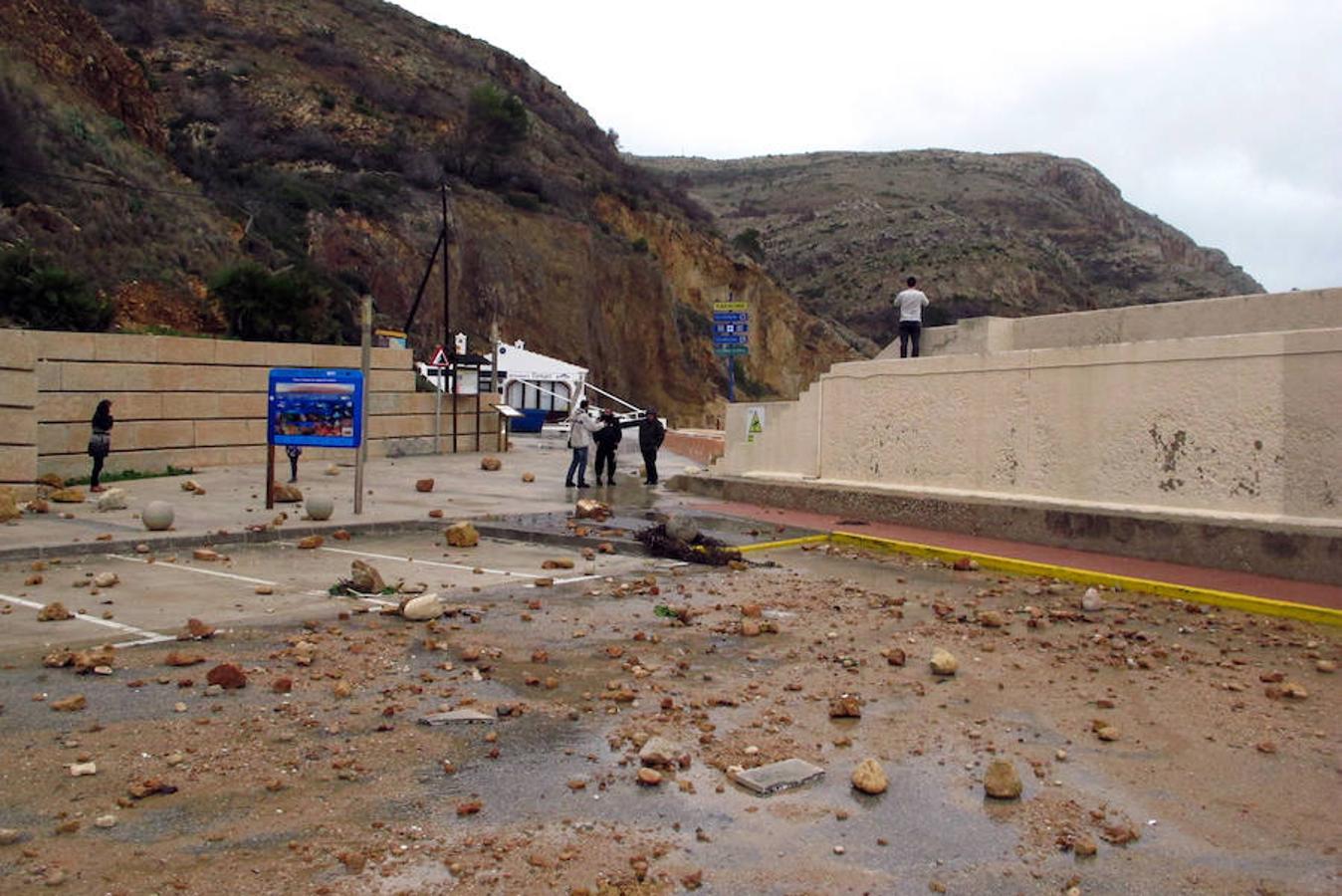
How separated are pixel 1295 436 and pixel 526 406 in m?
31.9

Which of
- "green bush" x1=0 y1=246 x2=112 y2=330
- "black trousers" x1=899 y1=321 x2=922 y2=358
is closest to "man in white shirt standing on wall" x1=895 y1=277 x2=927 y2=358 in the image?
"black trousers" x1=899 y1=321 x2=922 y2=358

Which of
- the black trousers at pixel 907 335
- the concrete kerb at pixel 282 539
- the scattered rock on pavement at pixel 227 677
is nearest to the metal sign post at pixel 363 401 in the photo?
the concrete kerb at pixel 282 539

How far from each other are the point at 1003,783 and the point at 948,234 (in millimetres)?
98457

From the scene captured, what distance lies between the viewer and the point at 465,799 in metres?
5.12

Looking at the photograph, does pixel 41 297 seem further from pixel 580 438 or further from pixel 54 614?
pixel 54 614

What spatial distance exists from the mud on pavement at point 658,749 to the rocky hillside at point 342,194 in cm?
1706

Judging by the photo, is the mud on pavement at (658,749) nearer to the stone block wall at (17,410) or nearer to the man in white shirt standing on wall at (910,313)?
the stone block wall at (17,410)

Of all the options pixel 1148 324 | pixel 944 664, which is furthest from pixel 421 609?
pixel 1148 324

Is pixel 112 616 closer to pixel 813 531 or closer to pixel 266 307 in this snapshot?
pixel 813 531

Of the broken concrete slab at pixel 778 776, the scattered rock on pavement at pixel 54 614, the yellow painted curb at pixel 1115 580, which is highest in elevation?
the yellow painted curb at pixel 1115 580

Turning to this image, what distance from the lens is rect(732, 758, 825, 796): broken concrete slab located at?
5.38 meters

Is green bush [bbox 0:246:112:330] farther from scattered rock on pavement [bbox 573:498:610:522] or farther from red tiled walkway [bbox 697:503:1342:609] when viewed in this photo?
red tiled walkway [bbox 697:503:1342:609]

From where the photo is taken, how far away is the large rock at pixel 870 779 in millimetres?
5375

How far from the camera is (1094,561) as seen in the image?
1262cm
